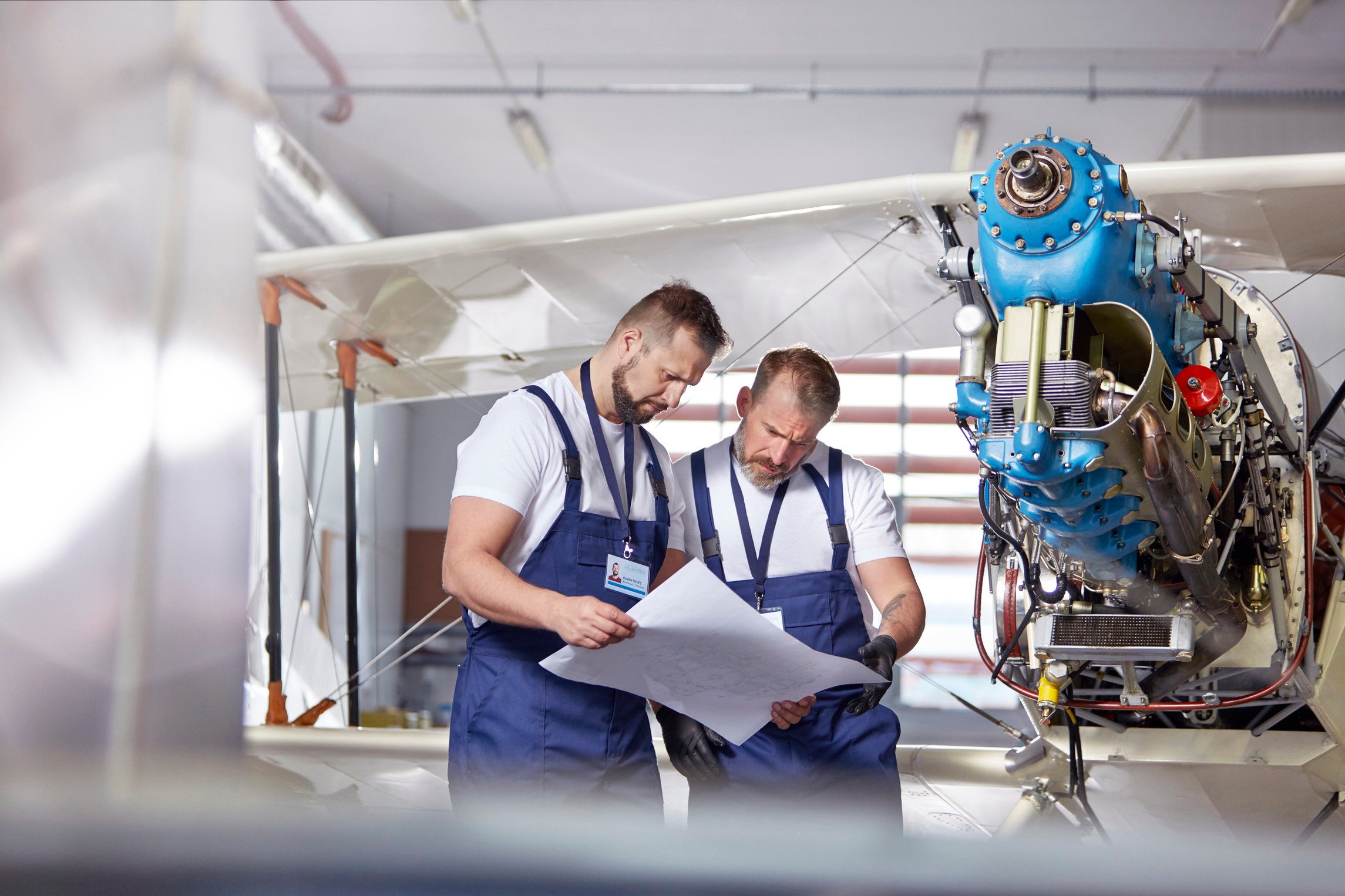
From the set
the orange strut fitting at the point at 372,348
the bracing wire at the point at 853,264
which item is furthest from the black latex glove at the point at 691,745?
the orange strut fitting at the point at 372,348

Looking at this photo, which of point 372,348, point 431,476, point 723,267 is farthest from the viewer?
point 431,476

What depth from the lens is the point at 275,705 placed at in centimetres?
388

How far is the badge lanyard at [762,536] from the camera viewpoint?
238 centimetres

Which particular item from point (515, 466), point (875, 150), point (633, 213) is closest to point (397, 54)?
point (875, 150)

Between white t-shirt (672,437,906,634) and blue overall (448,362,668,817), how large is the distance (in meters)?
0.43

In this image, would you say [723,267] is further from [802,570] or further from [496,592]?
[496,592]

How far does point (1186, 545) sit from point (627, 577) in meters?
0.98

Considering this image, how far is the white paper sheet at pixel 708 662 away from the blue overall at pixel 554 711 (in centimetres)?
12

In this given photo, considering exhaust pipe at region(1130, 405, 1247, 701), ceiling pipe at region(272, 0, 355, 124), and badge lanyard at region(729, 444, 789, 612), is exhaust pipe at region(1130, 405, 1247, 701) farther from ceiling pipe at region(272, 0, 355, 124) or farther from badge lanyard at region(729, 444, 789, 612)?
ceiling pipe at region(272, 0, 355, 124)

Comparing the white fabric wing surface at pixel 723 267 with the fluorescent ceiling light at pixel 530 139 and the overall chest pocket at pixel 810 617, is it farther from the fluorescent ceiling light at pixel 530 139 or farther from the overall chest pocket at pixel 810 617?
the fluorescent ceiling light at pixel 530 139

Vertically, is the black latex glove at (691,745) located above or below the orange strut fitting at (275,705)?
above

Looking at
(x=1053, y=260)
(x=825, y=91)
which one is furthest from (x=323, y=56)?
(x=1053, y=260)

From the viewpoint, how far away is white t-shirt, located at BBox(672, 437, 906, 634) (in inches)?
93.7

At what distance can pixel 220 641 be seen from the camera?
1441 millimetres
